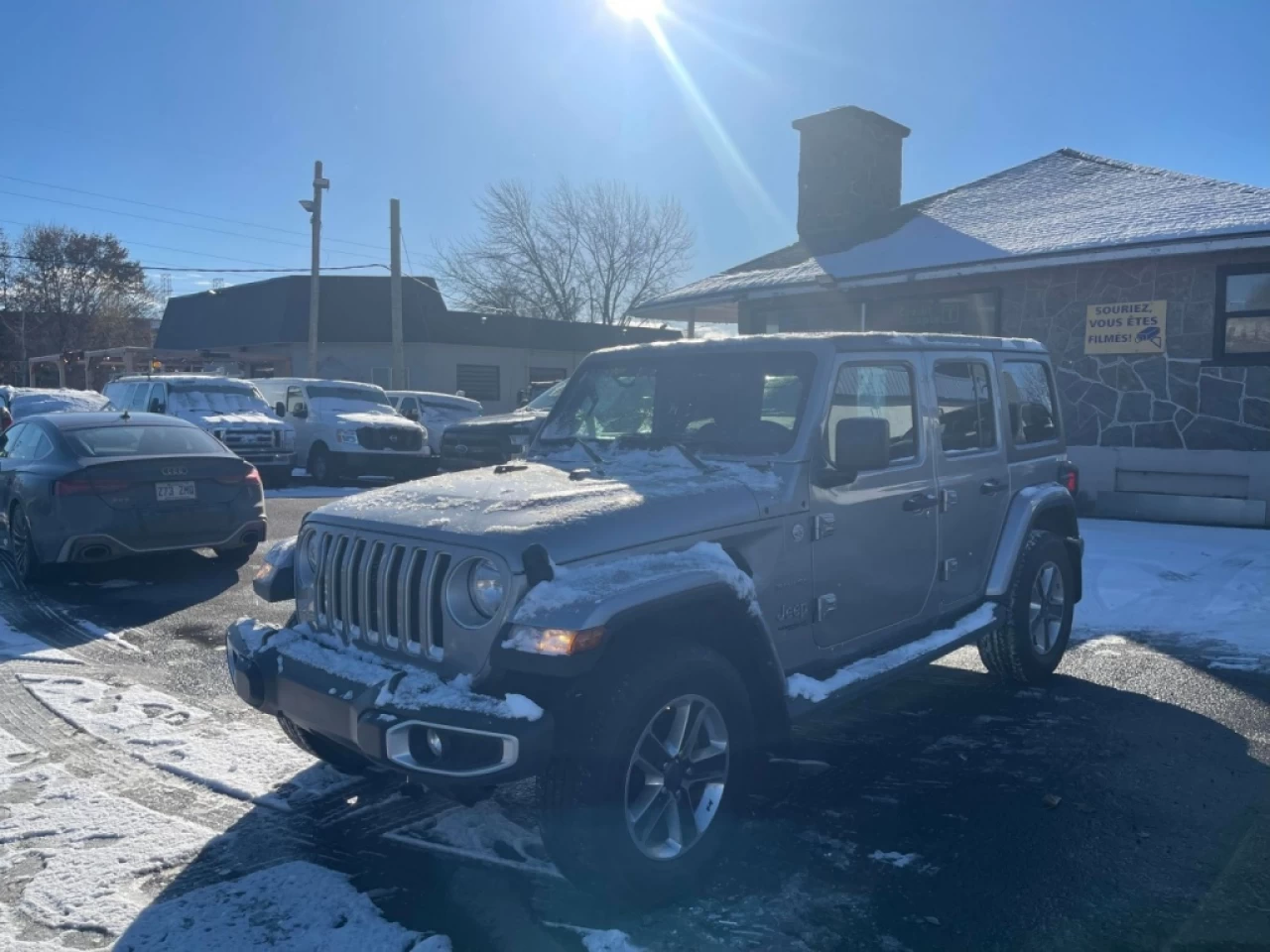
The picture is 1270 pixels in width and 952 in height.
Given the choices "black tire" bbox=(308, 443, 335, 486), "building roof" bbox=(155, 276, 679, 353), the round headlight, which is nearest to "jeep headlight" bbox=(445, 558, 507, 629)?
the round headlight

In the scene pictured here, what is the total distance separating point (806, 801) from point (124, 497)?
6.26m

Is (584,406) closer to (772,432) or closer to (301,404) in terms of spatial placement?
(772,432)

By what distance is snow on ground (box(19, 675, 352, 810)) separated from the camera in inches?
175

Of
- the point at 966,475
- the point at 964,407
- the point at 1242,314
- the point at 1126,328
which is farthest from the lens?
the point at 1126,328

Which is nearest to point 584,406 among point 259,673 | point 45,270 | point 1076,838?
point 259,673

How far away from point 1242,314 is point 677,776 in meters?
10.7

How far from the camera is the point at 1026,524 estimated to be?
561 centimetres

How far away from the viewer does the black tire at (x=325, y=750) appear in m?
4.07

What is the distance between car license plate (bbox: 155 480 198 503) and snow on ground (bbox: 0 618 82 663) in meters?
1.69

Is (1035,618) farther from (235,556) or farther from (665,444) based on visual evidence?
(235,556)

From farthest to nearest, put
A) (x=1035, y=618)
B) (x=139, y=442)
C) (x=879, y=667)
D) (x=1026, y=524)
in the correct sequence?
(x=139, y=442) < (x=1035, y=618) < (x=1026, y=524) < (x=879, y=667)

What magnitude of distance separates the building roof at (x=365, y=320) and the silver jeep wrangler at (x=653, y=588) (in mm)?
25393

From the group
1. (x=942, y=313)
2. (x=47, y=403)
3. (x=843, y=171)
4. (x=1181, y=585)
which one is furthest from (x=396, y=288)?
(x=1181, y=585)

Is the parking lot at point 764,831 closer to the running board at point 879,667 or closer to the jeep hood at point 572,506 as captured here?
the running board at point 879,667
